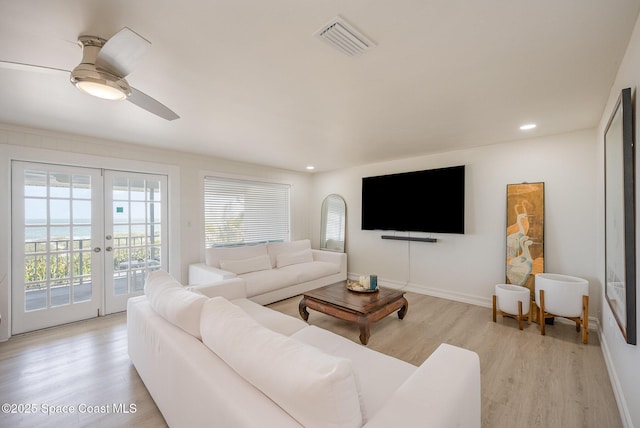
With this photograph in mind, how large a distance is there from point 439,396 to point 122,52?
85.4 inches

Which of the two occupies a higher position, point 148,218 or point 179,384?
point 148,218

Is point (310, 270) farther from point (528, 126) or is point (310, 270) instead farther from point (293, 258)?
point (528, 126)

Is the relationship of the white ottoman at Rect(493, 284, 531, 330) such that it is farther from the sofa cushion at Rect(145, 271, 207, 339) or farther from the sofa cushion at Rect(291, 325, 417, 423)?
the sofa cushion at Rect(145, 271, 207, 339)

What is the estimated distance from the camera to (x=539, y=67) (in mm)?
1810

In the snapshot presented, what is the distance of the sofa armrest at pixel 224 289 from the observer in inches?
103

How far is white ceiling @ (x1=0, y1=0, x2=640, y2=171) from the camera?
1317 mm

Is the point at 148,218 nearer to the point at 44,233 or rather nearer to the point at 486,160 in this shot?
the point at 44,233

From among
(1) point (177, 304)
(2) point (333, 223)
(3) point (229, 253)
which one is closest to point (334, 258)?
(2) point (333, 223)

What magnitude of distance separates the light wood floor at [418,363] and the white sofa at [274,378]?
177 mm

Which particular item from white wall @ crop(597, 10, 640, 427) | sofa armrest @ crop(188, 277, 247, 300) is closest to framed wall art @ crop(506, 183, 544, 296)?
white wall @ crop(597, 10, 640, 427)

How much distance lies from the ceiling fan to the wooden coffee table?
101 inches

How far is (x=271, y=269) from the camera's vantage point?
4.44 m

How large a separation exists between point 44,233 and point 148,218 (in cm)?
109

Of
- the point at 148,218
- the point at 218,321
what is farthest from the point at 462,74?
the point at 148,218
